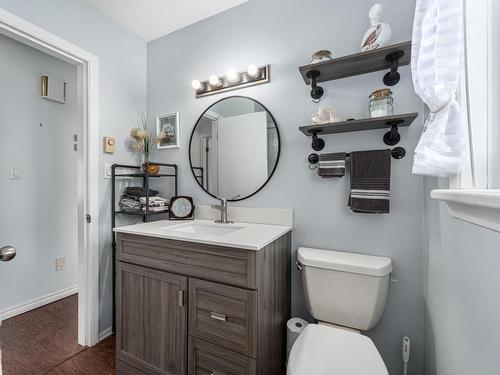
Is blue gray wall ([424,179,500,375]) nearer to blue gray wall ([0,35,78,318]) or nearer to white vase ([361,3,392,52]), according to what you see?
white vase ([361,3,392,52])

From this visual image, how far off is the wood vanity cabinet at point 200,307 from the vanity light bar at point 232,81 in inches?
42.0

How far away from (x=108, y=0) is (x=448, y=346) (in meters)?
2.61

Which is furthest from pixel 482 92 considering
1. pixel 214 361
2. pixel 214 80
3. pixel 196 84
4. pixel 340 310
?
pixel 196 84

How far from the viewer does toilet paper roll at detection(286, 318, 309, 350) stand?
49.4 inches

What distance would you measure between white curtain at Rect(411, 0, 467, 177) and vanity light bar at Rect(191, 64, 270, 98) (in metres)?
1.02

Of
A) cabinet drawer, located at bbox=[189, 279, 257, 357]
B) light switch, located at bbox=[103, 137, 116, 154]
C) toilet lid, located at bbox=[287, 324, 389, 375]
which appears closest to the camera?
toilet lid, located at bbox=[287, 324, 389, 375]

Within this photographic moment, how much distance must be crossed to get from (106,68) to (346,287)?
220 centimetres

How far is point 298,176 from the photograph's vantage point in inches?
58.6

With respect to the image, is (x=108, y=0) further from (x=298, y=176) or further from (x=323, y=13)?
(x=298, y=176)

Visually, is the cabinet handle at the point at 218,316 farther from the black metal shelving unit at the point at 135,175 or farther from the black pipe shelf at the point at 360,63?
the black pipe shelf at the point at 360,63

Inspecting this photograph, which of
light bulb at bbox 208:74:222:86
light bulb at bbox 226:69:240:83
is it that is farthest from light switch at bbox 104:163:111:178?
light bulb at bbox 226:69:240:83

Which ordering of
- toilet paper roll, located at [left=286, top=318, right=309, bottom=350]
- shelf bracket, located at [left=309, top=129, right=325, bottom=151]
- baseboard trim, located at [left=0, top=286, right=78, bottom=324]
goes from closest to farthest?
1. toilet paper roll, located at [left=286, top=318, right=309, bottom=350]
2. shelf bracket, located at [left=309, top=129, right=325, bottom=151]
3. baseboard trim, located at [left=0, top=286, right=78, bottom=324]

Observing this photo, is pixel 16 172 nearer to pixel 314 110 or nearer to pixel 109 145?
pixel 109 145

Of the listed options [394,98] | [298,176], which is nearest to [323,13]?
[394,98]
